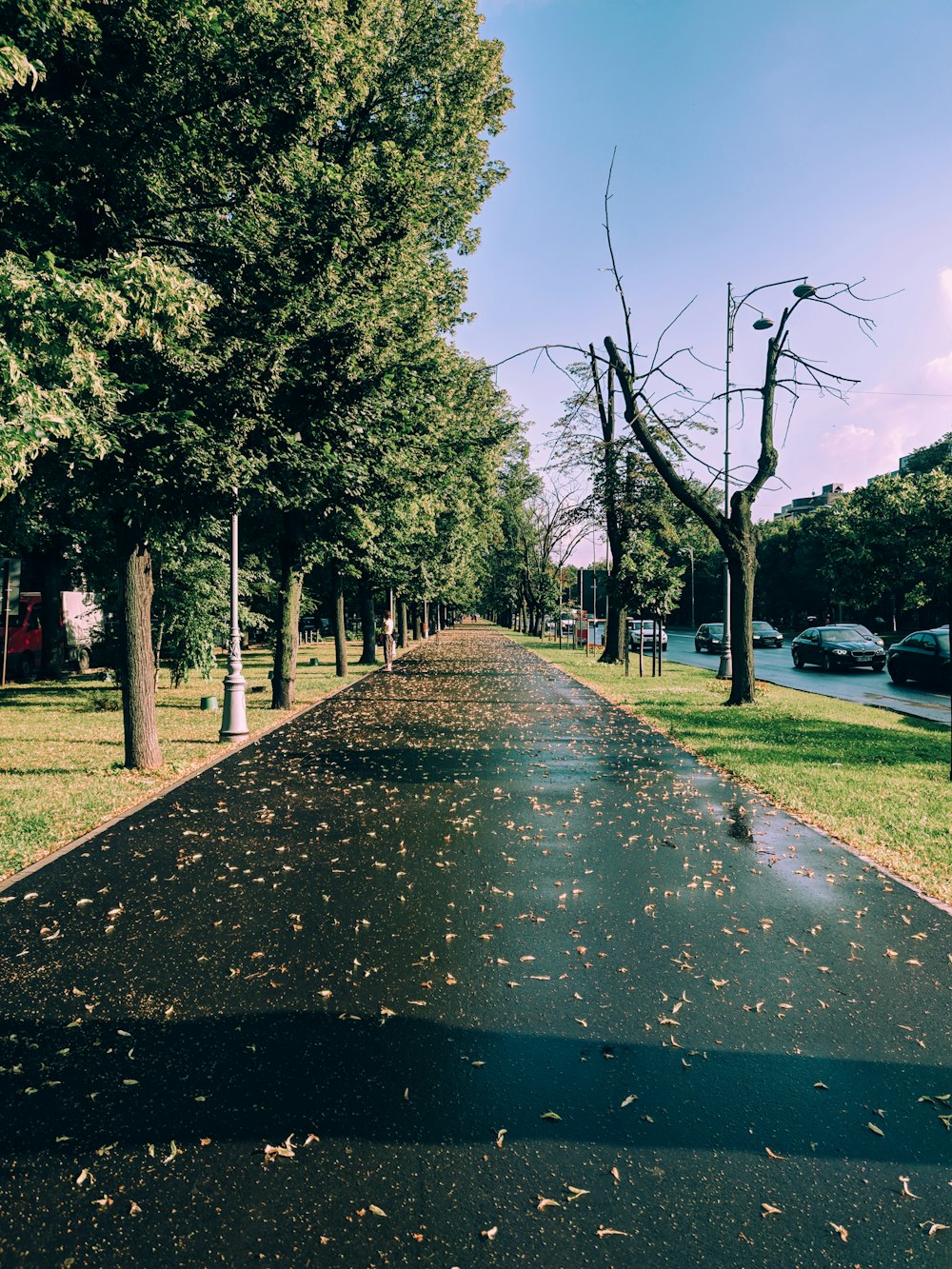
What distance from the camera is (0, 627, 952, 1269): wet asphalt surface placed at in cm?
274

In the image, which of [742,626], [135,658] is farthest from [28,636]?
[742,626]

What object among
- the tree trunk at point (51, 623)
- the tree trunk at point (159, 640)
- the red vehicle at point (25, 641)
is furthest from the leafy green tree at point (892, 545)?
the red vehicle at point (25, 641)

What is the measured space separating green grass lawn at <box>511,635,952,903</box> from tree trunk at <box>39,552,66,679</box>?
17.3 metres

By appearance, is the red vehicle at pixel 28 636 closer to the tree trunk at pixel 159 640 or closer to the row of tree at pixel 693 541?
the tree trunk at pixel 159 640

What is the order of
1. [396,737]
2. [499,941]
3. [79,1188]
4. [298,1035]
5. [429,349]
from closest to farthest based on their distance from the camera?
[79,1188] → [298,1035] → [499,941] → [396,737] → [429,349]

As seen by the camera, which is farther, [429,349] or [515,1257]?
[429,349]

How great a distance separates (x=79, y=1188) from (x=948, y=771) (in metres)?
10.6

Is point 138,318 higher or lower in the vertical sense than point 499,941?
higher

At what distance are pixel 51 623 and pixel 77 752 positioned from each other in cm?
1609

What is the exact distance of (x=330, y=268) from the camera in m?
10.1

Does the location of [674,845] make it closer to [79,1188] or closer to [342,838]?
[342,838]

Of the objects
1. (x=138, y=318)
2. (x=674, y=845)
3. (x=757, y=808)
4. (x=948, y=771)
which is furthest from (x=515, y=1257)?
(x=948, y=771)

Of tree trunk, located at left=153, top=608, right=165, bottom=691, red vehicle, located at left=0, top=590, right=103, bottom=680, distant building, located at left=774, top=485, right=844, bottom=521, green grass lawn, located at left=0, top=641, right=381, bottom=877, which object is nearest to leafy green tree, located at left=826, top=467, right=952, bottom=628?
green grass lawn, located at left=0, top=641, right=381, bottom=877

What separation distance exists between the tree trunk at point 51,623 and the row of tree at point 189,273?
12.3 metres
